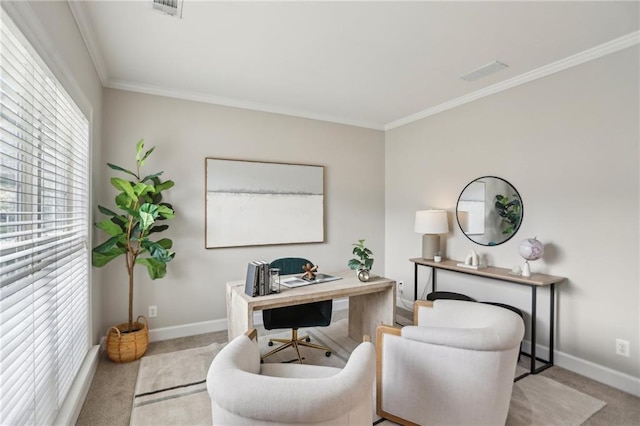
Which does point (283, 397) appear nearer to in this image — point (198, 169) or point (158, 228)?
point (158, 228)

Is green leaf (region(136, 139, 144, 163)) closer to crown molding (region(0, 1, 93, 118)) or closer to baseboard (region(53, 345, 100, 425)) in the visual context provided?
crown molding (region(0, 1, 93, 118))

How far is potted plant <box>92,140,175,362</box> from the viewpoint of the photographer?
2.70 m

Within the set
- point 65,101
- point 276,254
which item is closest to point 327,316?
point 276,254

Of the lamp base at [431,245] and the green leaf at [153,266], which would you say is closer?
the green leaf at [153,266]

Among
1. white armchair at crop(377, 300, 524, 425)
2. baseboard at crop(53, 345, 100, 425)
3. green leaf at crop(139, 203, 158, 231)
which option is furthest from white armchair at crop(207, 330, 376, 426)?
green leaf at crop(139, 203, 158, 231)

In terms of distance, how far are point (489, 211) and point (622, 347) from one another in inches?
57.0

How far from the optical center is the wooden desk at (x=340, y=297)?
90.7 inches

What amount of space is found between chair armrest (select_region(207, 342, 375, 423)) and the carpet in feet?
3.71

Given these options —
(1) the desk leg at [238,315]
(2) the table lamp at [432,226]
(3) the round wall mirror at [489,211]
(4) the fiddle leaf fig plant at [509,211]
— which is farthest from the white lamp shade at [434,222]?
(1) the desk leg at [238,315]

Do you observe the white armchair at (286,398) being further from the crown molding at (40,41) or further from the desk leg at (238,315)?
the crown molding at (40,41)

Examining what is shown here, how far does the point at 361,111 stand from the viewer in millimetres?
4055

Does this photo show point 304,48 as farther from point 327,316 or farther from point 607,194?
point 607,194

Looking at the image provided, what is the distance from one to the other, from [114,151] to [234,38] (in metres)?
1.67

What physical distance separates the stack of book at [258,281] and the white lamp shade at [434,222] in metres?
1.93
